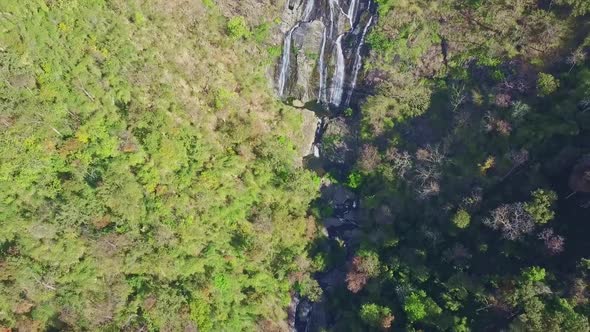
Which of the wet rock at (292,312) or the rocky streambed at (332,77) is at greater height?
the rocky streambed at (332,77)

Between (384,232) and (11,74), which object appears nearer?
(11,74)

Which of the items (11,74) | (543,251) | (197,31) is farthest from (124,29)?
(543,251)

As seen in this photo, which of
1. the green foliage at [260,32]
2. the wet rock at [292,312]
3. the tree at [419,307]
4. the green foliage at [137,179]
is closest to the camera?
the green foliage at [137,179]

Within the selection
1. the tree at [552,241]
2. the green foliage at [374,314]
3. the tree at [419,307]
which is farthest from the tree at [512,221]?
the green foliage at [374,314]

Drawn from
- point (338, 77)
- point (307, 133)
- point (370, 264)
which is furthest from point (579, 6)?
point (370, 264)

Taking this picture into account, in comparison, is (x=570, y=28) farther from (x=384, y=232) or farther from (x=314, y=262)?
(x=314, y=262)

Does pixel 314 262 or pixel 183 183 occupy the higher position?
pixel 183 183

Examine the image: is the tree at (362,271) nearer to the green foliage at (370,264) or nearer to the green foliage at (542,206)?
the green foliage at (370,264)
